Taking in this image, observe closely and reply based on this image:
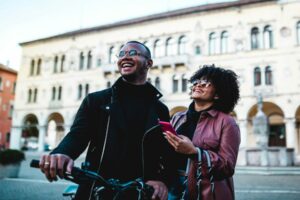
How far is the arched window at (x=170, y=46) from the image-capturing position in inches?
1037

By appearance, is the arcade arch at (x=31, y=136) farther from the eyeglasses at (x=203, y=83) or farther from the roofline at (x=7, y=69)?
the eyeglasses at (x=203, y=83)

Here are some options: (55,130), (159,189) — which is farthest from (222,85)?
(55,130)

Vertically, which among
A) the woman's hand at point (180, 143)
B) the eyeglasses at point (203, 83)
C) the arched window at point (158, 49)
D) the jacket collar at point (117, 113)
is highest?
the arched window at point (158, 49)

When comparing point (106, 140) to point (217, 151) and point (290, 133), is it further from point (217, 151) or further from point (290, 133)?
point (290, 133)

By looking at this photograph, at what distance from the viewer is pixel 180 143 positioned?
1579mm

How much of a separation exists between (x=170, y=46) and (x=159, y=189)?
2544cm

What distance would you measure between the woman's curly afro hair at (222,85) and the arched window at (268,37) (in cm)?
2262

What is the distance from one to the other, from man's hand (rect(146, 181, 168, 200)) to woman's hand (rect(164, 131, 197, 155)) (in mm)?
208

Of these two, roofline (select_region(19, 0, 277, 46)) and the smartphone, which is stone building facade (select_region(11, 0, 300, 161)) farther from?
the smartphone

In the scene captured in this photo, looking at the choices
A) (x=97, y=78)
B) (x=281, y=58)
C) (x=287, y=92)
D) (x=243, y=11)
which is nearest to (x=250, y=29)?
(x=243, y=11)

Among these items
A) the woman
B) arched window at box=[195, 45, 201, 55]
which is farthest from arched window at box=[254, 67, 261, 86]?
the woman

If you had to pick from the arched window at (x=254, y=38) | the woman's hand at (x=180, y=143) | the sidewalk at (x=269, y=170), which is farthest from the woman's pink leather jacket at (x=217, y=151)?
the arched window at (x=254, y=38)

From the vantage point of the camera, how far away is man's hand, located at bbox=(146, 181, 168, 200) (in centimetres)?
156

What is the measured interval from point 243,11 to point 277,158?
13.2 metres
